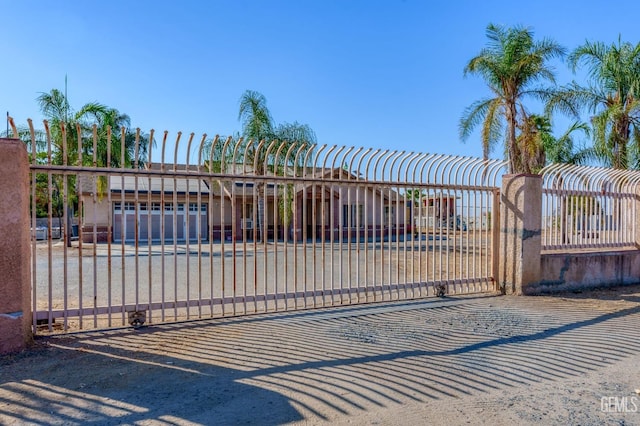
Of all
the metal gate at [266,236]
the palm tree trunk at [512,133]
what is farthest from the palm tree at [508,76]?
the metal gate at [266,236]

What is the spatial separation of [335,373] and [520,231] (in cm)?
519

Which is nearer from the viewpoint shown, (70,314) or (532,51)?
(70,314)

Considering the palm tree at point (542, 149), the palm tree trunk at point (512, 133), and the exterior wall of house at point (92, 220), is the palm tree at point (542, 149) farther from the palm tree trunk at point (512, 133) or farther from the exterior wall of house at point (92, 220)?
the exterior wall of house at point (92, 220)

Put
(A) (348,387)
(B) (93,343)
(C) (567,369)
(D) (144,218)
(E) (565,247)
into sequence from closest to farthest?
1. (A) (348,387)
2. (C) (567,369)
3. (B) (93,343)
4. (E) (565,247)
5. (D) (144,218)

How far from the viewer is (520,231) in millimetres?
7527

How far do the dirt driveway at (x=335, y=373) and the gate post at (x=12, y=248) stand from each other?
0.27 meters

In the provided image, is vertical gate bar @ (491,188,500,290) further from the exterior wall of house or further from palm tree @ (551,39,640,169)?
the exterior wall of house

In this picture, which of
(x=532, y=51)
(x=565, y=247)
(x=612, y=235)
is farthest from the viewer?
(x=532, y=51)

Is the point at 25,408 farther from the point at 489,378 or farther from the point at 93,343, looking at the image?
the point at 489,378

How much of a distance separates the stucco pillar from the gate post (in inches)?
292

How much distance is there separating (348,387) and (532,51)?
48.6ft

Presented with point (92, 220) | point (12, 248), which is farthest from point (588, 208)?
point (92, 220)

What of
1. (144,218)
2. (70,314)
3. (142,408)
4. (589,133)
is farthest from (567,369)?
(144,218)

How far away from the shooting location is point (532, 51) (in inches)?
568
